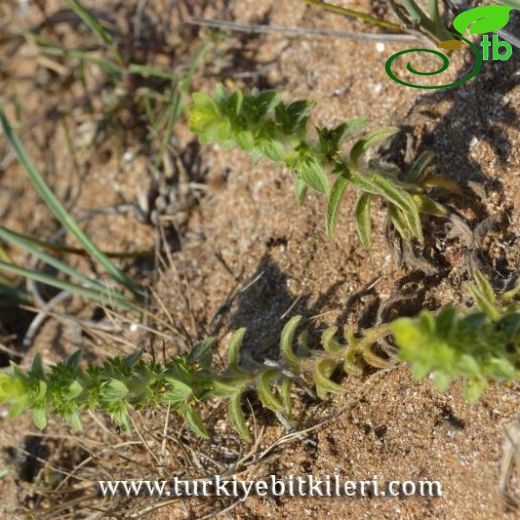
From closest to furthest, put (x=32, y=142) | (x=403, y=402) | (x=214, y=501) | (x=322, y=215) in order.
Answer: (x=403, y=402), (x=214, y=501), (x=322, y=215), (x=32, y=142)

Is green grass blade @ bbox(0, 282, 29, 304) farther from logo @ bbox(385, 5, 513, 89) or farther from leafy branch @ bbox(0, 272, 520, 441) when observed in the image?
logo @ bbox(385, 5, 513, 89)

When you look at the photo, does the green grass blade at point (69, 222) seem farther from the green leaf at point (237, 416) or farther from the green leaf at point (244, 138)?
the green leaf at point (244, 138)

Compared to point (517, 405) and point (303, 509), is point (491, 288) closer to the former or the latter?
point (517, 405)

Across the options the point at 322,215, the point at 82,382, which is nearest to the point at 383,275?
the point at 322,215

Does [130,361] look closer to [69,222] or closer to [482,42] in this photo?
[69,222]

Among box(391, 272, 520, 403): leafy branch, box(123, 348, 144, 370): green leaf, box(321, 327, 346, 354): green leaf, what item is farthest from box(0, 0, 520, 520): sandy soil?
box(123, 348, 144, 370): green leaf

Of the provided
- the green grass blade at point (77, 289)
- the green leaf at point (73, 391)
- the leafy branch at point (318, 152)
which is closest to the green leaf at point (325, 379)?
the leafy branch at point (318, 152)
